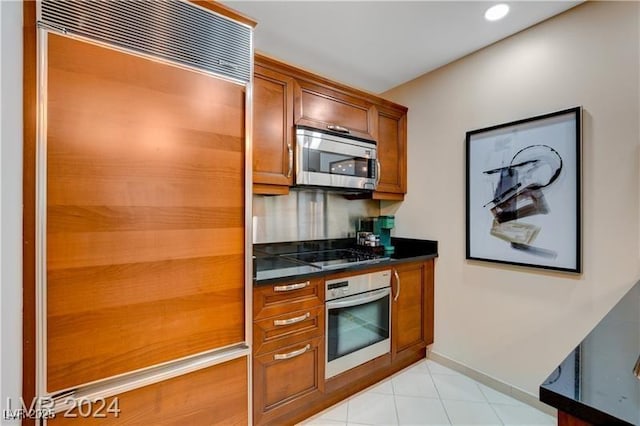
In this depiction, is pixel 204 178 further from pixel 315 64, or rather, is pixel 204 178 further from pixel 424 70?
pixel 424 70

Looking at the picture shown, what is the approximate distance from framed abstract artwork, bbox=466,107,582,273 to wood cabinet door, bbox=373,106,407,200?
60cm

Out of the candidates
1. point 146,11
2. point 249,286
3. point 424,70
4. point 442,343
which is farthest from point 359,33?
point 442,343

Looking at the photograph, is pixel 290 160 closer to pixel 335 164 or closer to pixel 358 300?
pixel 335 164

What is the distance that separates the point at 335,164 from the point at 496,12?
1324 millimetres

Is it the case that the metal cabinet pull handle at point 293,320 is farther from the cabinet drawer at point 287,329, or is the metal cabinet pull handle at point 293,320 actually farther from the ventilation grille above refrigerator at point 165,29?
the ventilation grille above refrigerator at point 165,29

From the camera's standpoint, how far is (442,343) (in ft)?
7.74

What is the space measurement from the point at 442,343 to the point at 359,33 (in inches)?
96.2

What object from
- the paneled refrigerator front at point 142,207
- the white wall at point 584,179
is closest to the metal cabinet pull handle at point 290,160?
the paneled refrigerator front at point 142,207

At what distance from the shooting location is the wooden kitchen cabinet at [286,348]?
4.97 ft

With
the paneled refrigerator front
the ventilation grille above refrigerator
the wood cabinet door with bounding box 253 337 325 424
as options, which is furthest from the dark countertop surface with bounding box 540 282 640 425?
the ventilation grille above refrigerator

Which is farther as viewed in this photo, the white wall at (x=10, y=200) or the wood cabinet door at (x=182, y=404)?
the wood cabinet door at (x=182, y=404)

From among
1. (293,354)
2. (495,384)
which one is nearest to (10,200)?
(293,354)

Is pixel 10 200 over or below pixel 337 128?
below

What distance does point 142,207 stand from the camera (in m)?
1.12
